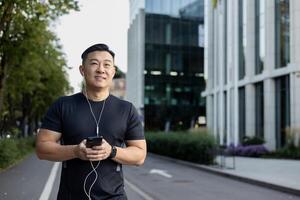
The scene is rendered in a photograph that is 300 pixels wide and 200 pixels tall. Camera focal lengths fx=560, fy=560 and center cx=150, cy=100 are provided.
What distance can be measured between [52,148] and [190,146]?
25.7m

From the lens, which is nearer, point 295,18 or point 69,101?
point 69,101

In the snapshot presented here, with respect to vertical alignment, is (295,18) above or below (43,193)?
above

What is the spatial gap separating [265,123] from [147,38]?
43703 mm

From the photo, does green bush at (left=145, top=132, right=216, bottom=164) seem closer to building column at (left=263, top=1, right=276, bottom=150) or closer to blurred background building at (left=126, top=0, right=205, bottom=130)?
building column at (left=263, top=1, right=276, bottom=150)

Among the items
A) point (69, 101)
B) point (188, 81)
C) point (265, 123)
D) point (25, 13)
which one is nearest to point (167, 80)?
point (188, 81)

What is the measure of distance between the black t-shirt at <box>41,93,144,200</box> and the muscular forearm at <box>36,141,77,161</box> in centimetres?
9

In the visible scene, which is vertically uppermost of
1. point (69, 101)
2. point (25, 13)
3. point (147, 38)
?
point (147, 38)

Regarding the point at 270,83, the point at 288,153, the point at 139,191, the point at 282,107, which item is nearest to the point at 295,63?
the point at 282,107

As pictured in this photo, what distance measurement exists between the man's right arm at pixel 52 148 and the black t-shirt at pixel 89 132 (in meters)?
0.04

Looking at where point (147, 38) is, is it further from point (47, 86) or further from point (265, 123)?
point (265, 123)

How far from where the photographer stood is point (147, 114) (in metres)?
80.4

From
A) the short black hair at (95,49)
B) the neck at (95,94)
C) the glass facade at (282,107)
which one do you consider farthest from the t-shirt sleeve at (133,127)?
the glass facade at (282,107)

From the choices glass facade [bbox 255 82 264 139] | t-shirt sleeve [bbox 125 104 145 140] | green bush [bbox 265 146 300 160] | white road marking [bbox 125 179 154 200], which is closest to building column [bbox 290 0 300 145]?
→ green bush [bbox 265 146 300 160]

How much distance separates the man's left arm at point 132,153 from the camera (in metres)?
3.28
